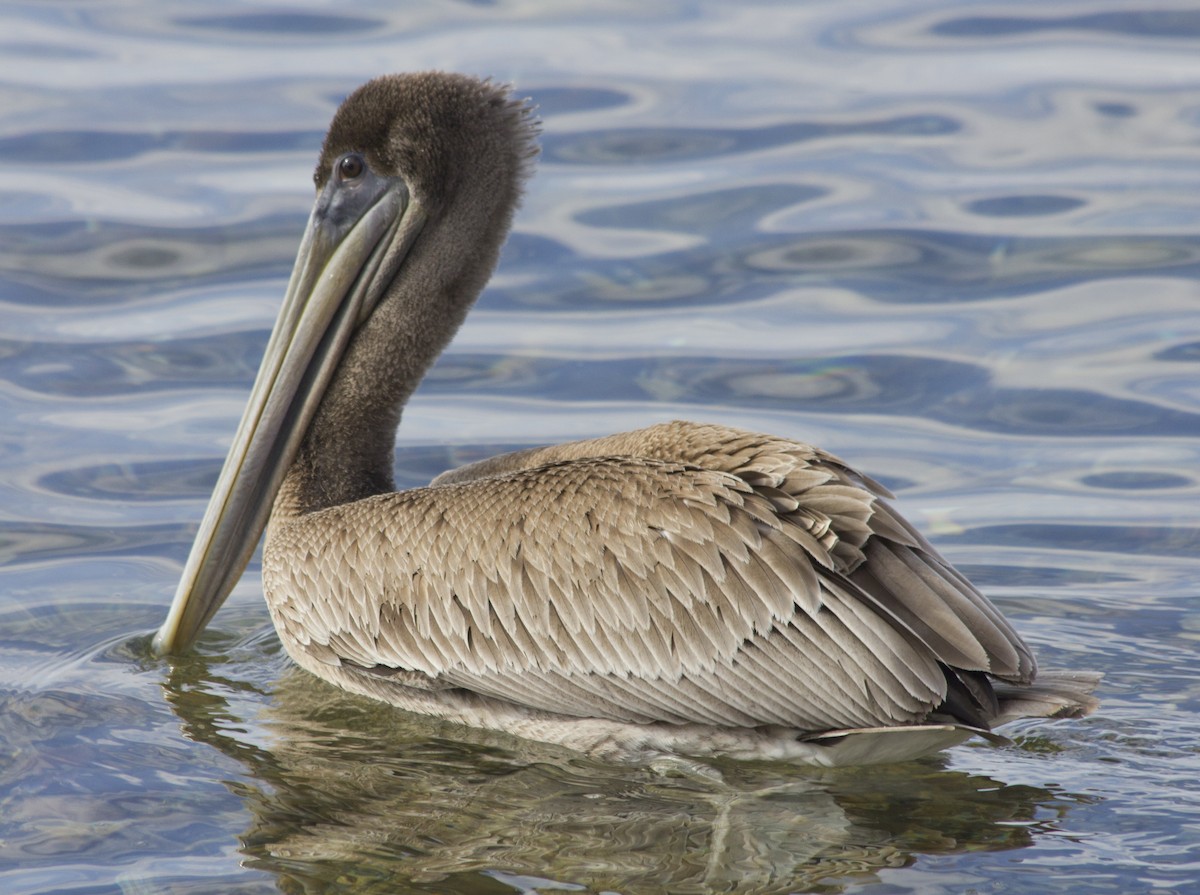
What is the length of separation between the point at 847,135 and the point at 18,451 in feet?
16.6

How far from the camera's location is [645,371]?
7.76 m

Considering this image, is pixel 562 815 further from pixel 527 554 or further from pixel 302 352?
pixel 302 352

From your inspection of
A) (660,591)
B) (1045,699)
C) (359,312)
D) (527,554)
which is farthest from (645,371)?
(1045,699)

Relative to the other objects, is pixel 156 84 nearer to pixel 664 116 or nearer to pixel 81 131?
pixel 81 131

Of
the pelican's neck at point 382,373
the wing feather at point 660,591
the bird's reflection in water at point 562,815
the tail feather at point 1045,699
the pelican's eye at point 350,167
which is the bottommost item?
the bird's reflection in water at point 562,815

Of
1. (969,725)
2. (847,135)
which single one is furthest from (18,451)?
(847,135)

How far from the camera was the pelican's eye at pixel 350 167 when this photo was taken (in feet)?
18.5

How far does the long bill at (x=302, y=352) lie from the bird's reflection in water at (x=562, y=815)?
729 millimetres

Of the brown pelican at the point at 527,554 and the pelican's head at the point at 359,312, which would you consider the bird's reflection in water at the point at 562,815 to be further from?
the pelican's head at the point at 359,312

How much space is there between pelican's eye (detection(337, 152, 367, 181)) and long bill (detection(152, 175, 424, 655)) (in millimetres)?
41

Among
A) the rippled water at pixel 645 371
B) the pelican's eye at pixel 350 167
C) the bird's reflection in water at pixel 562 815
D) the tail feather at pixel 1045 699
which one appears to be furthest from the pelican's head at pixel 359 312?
Result: the tail feather at pixel 1045 699

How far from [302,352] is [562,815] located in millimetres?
1885

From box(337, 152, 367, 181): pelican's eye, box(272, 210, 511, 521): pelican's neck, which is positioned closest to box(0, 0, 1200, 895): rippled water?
box(272, 210, 511, 521): pelican's neck

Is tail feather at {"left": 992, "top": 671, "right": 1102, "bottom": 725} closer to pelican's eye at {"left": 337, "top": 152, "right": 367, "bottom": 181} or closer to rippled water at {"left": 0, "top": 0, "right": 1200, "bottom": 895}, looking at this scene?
rippled water at {"left": 0, "top": 0, "right": 1200, "bottom": 895}
